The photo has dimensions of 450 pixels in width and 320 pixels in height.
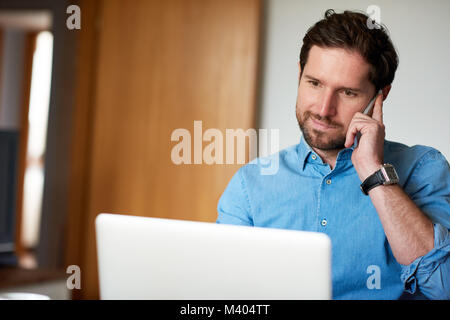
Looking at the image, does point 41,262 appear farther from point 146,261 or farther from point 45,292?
point 146,261

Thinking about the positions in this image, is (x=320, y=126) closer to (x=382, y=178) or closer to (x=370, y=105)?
(x=370, y=105)

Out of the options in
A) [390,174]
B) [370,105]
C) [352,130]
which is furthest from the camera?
[370,105]

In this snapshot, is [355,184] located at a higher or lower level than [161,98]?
lower

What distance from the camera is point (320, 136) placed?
1.62 metres

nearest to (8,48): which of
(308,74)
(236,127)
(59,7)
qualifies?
(59,7)

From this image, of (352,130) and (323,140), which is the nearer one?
(352,130)

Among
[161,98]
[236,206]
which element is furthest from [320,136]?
[161,98]

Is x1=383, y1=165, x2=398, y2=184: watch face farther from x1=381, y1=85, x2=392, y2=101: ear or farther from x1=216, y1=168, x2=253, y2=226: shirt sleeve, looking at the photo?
x1=216, y1=168, x2=253, y2=226: shirt sleeve

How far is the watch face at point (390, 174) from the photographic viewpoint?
126 cm

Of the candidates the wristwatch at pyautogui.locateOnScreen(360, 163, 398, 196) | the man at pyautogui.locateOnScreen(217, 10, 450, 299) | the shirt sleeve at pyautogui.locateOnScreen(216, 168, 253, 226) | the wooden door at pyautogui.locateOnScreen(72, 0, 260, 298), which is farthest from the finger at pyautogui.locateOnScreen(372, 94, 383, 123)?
the wooden door at pyautogui.locateOnScreen(72, 0, 260, 298)

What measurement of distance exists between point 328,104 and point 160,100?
111 centimetres

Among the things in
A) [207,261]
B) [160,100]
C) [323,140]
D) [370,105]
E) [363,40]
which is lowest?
[207,261]

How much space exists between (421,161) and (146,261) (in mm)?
973

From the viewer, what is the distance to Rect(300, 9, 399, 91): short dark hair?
5.13ft
